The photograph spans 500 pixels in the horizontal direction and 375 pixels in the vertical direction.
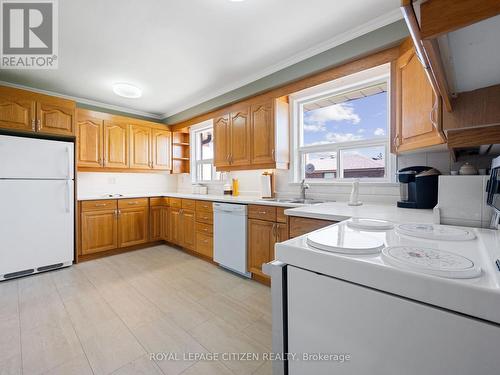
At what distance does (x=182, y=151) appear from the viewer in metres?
4.59

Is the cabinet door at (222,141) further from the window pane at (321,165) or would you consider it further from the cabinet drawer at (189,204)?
the window pane at (321,165)

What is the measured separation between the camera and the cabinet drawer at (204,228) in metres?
2.96

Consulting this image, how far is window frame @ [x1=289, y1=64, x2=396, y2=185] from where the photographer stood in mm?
2139

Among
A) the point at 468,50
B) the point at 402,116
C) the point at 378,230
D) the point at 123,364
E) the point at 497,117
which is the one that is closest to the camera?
the point at 468,50

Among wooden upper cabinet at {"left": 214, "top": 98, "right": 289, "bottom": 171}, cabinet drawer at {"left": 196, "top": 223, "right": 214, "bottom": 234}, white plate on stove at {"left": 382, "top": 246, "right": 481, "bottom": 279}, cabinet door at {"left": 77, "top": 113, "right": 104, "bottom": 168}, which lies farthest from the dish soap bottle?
white plate on stove at {"left": 382, "top": 246, "right": 481, "bottom": 279}

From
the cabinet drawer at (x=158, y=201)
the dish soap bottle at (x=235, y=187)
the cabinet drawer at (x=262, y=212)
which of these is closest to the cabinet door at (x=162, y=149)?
the cabinet drawer at (x=158, y=201)

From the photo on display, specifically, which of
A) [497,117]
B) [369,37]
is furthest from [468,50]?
[369,37]

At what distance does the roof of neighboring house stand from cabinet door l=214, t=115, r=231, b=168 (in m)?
1.20

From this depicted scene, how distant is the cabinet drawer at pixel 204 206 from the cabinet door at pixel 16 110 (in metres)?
2.15

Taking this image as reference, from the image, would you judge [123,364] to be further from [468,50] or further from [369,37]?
[369,37]

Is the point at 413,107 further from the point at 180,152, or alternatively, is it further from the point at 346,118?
the point at 180,152

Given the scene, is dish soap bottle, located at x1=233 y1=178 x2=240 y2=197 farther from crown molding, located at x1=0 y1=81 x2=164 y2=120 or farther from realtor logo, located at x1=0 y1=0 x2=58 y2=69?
realtor logo, located at x1=0 y1=0 x2=58 y2=69

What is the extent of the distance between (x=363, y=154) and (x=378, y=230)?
156cm

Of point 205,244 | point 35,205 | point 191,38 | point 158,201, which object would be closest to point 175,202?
point 158,201
